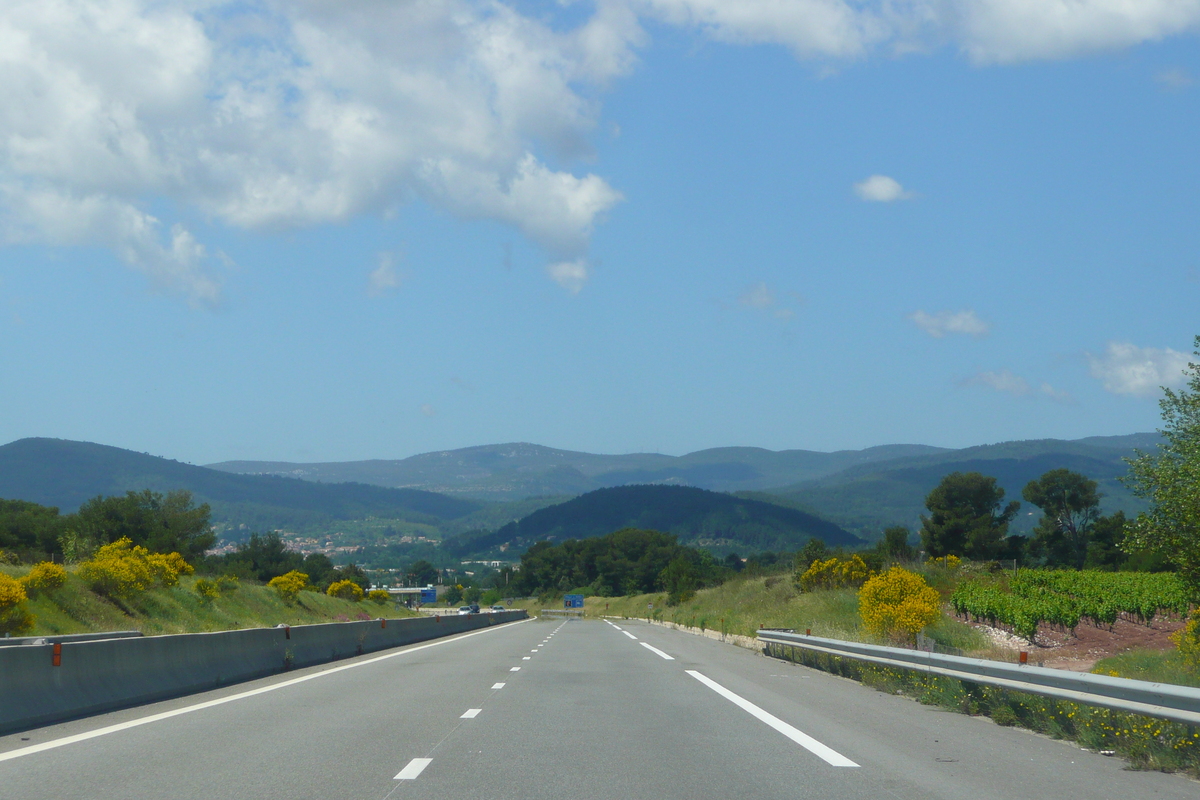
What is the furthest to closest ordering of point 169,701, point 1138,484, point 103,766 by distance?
point 1138,484 → point 169,701 → point 103,766

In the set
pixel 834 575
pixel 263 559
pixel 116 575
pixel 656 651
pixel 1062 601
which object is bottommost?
pixel 656 651

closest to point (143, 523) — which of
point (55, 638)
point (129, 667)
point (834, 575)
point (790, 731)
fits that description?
point (834, 575)

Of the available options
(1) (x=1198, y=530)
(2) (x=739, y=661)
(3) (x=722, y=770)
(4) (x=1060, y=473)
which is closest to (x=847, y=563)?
(1) (x=1198, y=530)

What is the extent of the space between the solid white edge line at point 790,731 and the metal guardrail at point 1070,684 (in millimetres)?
2367

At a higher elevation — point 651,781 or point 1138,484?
point 1138,484

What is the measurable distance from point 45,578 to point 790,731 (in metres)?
29.4

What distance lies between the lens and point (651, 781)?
27.5ft

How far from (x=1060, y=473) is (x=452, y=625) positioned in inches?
3585

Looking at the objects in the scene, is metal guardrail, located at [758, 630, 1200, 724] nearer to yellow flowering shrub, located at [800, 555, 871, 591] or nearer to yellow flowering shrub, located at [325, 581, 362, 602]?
yellow flowering shrub, located at [800, 555, 871, 591]

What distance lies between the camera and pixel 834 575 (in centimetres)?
5997

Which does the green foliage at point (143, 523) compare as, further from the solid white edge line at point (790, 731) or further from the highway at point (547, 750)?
the solid white edge line at point (790, 731)

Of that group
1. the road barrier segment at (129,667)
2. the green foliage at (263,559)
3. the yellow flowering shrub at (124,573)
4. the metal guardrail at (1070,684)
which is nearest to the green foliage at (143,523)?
the yellow flowering shrub at (124,573)

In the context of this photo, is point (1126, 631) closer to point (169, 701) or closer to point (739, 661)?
point (739, 661)

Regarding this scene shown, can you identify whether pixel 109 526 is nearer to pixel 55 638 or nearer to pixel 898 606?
pixel 55 638
